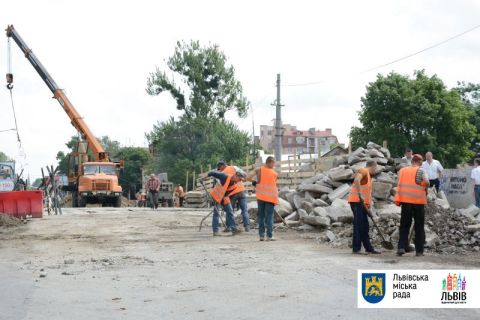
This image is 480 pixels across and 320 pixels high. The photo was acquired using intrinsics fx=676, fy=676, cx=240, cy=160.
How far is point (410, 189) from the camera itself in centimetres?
1081

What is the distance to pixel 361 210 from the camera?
11.4m

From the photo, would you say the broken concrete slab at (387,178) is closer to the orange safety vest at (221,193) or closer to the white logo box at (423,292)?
the orange safety vest at (221,193)

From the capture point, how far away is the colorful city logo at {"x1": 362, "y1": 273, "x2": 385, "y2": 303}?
696cm

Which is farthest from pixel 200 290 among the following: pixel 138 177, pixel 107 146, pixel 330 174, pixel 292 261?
pixel 107 146

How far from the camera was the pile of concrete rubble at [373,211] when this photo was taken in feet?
41.4

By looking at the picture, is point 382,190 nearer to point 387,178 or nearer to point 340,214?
point 387,178

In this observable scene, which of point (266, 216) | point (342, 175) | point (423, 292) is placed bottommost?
point (423, 292)

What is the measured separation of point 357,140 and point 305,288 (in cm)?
4096

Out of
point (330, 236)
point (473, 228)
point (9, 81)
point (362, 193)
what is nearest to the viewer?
point (362, 193)

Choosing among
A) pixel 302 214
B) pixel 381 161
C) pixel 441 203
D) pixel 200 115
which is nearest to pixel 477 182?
pixel 441 203

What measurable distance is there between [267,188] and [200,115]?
44342 millimetres

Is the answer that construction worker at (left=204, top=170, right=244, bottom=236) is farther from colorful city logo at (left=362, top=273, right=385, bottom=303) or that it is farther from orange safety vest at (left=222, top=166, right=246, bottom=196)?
colorful city logo at (left=362, top=273, right=385, bottom=303)

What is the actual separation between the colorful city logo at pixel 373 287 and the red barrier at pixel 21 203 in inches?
599

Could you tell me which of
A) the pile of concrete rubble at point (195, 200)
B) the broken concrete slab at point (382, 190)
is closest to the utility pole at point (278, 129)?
the pile of concrete rubble at point (195, 200)
